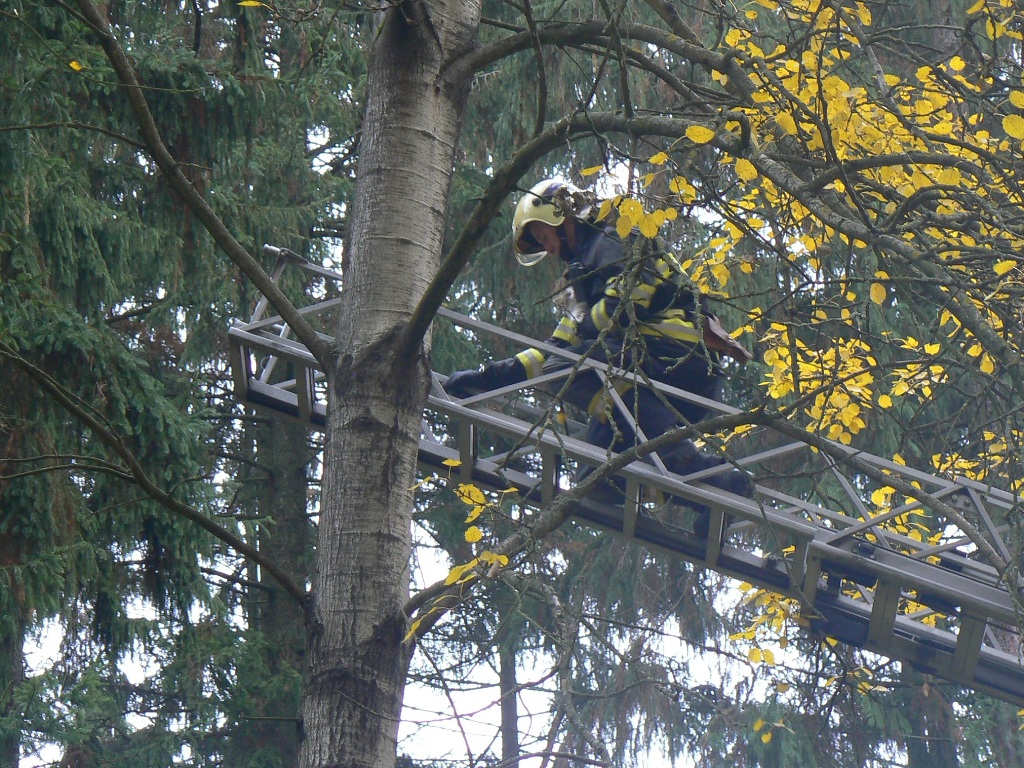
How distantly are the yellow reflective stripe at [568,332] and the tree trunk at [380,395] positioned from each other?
2.24 metres

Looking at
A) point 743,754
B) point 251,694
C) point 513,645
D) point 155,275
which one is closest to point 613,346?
point 155,275

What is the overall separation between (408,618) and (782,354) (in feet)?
11.0

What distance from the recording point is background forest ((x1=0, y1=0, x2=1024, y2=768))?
3.84 m

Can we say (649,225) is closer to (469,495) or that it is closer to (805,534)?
(469,495)

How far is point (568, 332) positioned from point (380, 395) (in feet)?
8.94

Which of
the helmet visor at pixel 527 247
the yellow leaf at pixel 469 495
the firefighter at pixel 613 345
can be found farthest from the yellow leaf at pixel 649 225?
the helmet visor at pixel 527 247

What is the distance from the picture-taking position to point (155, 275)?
7492 mm

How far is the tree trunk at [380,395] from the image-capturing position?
3.62m

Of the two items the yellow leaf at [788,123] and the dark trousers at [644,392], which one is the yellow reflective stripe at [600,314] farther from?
the yellow leaf at [788,123]

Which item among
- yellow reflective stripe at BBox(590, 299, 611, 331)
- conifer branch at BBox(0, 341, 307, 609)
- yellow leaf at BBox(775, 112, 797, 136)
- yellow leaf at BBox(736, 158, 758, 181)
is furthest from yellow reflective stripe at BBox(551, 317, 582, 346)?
conifer branch at BBox(0, 341, 307, 609)

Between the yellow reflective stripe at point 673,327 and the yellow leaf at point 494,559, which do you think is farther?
the yellow reflective stripe at point 673,327

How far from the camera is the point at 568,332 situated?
21.5ft

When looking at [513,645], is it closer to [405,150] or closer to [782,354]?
[782,354]

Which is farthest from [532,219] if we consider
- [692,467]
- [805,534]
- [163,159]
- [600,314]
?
[163,159]
